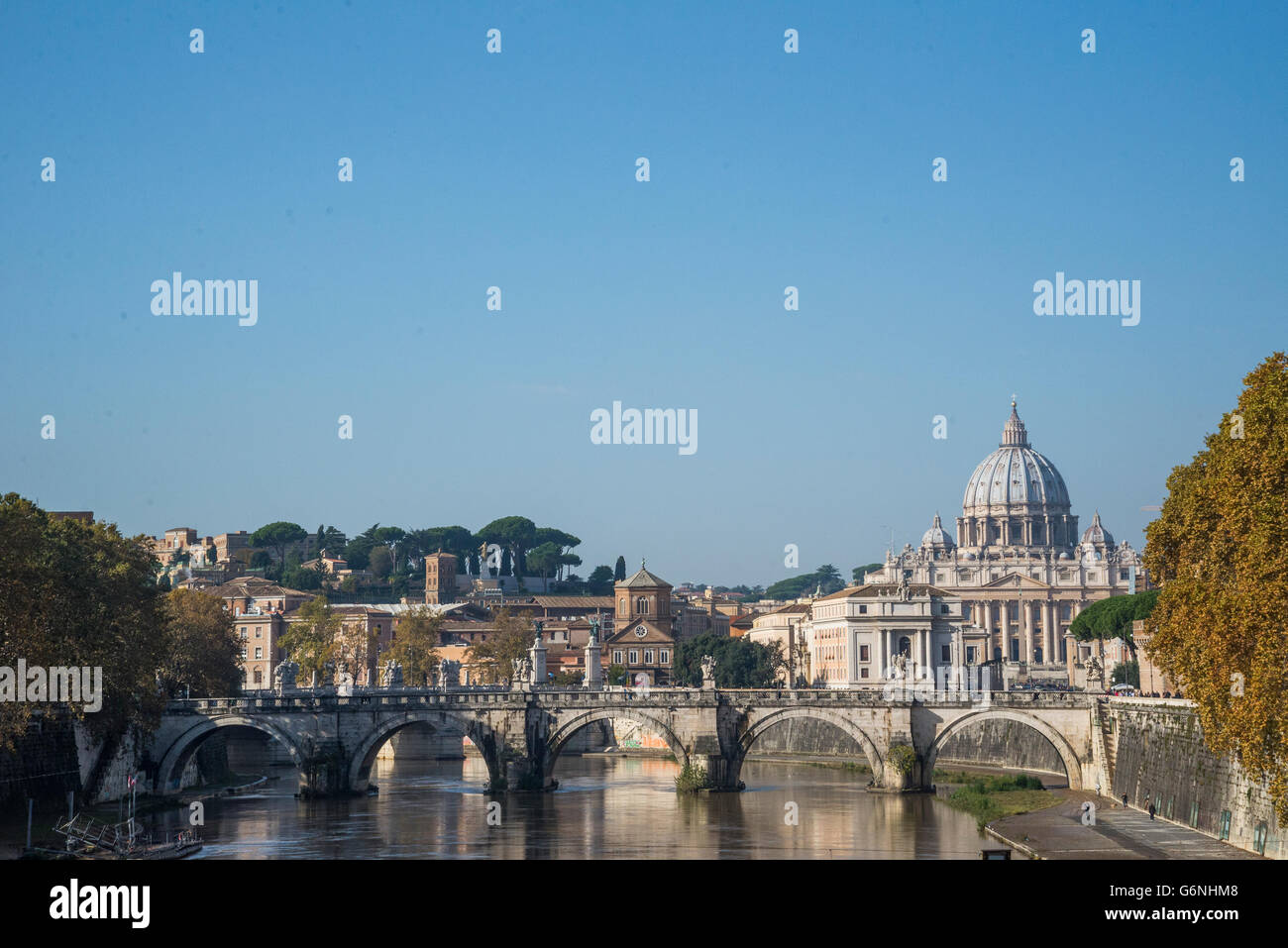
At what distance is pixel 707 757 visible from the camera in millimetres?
72250

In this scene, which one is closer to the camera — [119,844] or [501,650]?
[119,844]

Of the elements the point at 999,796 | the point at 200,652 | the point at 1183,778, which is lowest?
the point at 999,796

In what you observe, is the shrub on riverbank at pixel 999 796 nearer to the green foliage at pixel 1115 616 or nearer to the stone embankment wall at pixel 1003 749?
the stone embankment wall at pixel 1003 749

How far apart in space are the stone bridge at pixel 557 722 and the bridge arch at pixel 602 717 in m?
0.04

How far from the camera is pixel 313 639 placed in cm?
12725

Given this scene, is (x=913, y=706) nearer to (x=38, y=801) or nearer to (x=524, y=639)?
(x=38, y=801)

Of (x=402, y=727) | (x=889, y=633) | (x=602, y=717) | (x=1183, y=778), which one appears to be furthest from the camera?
(x=889, y=633)

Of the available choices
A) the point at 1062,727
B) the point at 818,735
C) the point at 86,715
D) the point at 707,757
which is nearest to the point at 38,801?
the point at 86,715

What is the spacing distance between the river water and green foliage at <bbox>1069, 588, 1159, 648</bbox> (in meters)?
28.4

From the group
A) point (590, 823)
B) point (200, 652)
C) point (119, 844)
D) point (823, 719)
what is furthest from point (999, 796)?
point (200, 652)

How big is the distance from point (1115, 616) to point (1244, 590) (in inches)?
2671

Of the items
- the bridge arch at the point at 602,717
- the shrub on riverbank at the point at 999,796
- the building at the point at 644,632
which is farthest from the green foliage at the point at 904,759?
the building at the point at 644,632

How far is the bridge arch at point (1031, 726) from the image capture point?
6906 cm

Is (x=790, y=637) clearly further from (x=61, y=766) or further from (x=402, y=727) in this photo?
(x=61, y=766)
